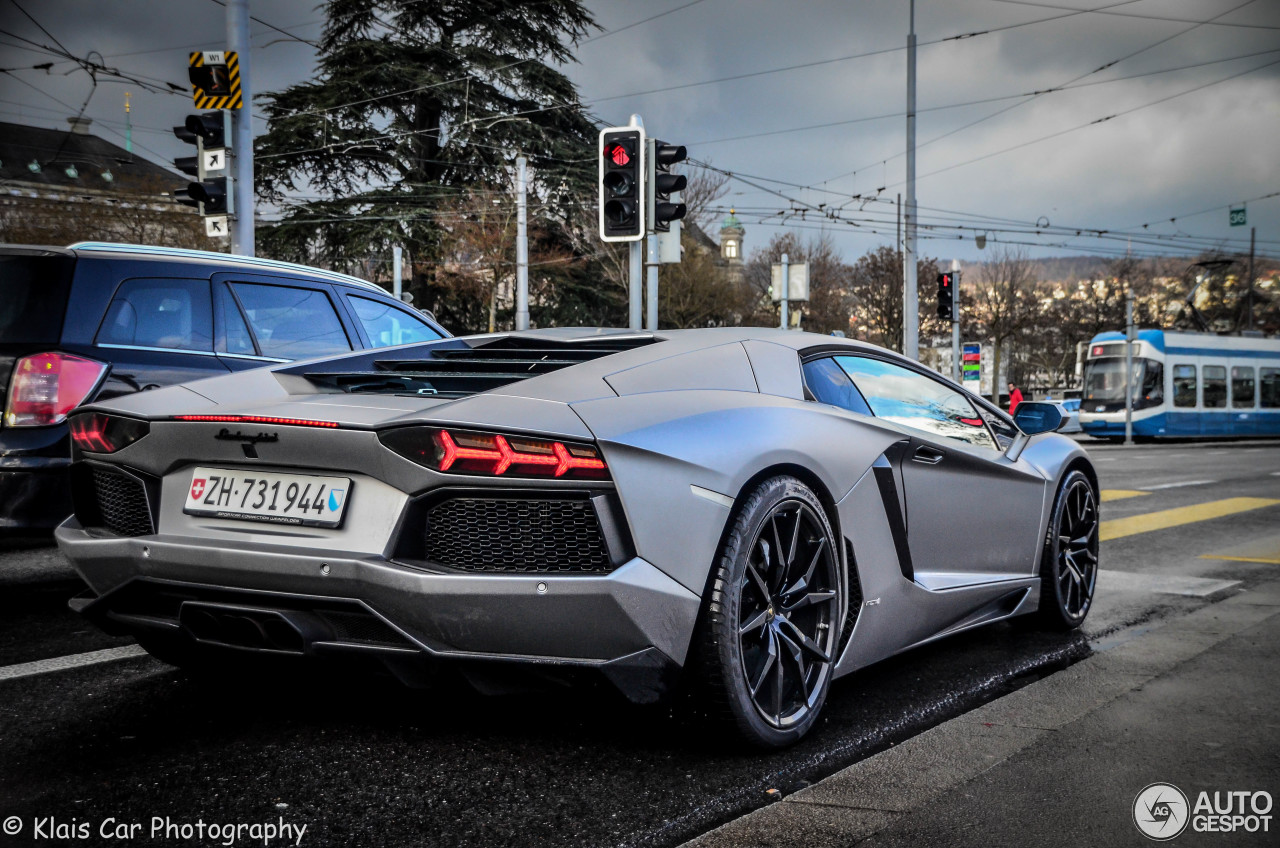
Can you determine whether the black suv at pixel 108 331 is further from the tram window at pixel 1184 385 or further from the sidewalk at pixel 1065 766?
the tram window at pixel 1184 385

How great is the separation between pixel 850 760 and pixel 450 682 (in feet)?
3.69

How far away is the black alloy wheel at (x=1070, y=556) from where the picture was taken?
15.1 ft

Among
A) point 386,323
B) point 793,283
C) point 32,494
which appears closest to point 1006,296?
point 793,283

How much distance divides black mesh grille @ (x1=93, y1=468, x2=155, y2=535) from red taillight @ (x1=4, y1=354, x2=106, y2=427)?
1.80 meters

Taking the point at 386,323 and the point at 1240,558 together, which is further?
the point at 1240,558

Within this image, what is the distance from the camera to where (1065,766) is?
115 inches

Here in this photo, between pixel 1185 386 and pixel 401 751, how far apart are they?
35272 mm

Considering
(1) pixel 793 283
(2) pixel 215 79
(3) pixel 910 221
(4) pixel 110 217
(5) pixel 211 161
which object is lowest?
(1) pixel 793 283

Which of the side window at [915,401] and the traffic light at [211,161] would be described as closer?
the side window at [915,401]

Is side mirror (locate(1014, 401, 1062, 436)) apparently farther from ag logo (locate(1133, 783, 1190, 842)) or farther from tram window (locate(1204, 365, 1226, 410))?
tram window (locate(1204, 365, 1226, 410))

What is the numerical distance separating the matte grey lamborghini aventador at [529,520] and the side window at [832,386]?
19 mm

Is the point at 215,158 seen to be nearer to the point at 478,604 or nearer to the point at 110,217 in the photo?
the point at 478,604

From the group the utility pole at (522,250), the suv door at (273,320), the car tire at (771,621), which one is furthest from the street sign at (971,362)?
the car tire at (771,621)

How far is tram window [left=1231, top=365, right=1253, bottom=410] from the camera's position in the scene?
3478 centimetres
